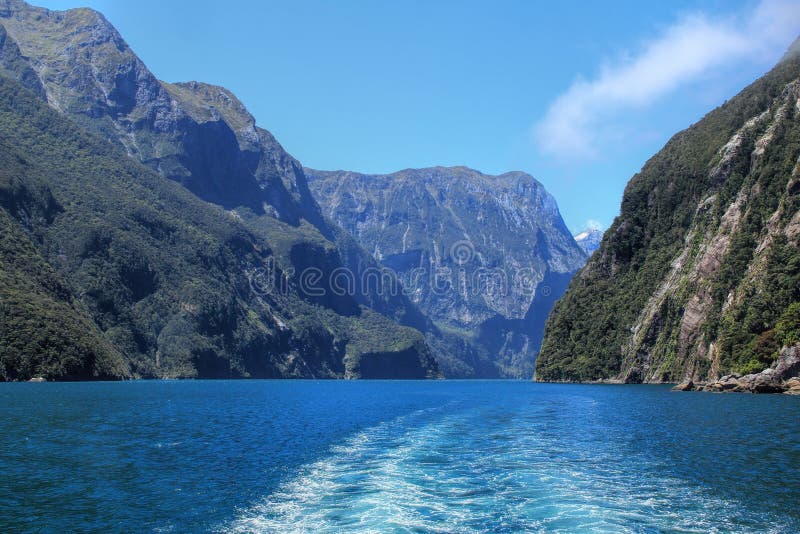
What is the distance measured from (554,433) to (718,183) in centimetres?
12896

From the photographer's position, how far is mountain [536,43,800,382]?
4252 inches

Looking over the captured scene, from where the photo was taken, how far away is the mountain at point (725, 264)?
354 ft

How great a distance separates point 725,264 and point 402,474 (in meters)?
111

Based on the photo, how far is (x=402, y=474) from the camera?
39469mm

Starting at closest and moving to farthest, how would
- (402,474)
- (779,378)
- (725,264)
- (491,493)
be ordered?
(491,493) → (402,474) → (779,378) → (725,264)

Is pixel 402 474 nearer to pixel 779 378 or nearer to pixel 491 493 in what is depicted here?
pixel 491 493

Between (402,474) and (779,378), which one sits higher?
(779,378)

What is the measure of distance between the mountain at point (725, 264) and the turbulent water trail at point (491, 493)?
6799cm

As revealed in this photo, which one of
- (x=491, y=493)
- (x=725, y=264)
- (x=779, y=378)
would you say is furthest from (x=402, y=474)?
(x=725, y=264)

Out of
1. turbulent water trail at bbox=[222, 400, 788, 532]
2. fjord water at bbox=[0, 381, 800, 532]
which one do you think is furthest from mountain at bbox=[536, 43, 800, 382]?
turbulent water trail at bbox=[222, 400, 788, 532]

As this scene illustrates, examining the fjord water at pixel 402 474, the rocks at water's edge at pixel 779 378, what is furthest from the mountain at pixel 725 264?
the fjord water at pixel 402 474

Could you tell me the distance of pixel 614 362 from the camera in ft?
616

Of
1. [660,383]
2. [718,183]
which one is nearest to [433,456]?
[660,383]

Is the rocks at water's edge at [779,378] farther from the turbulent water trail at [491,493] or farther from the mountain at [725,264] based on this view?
the turbulent water trail at [491,493]
